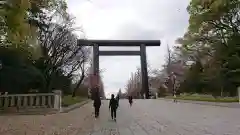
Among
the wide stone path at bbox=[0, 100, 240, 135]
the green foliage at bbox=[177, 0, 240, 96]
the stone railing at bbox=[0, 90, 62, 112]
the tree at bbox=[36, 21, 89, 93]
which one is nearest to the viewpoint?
the wide stone path at bbox=[0, 100, 240, 135]

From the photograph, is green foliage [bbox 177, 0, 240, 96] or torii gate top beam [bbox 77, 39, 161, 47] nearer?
→ green foliage [bbox 177, 0, 240, 96]

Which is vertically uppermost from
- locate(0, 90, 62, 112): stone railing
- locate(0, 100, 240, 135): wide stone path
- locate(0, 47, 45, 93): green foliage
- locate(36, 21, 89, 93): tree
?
locate(36, 21, 89, 93): tree

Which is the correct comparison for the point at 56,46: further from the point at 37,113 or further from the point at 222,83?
the point at 222,83

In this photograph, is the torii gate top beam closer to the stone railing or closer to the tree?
the tree

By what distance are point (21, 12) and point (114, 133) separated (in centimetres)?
485

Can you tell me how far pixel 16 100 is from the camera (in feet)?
76.8

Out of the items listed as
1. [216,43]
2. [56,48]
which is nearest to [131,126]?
[56,48]

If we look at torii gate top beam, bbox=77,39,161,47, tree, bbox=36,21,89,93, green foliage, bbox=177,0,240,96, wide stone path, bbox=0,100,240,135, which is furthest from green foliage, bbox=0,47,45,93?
torii gate top beam, bbox=77,39,161,47

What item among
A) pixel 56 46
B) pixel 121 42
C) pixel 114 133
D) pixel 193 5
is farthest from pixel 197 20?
pixel 114 133

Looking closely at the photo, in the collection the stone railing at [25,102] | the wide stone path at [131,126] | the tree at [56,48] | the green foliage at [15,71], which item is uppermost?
the tree at [56,48]

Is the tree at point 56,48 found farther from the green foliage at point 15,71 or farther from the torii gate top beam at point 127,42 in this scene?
the torii gate top beam at point 127,42

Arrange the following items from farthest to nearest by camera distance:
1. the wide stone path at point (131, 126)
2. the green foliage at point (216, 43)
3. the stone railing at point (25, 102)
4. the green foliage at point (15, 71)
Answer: the green foliage at point (216, 43), the green foliage at point (15, 71), the stone railing at point (25, 102), the wide stone path at point (131, 126)

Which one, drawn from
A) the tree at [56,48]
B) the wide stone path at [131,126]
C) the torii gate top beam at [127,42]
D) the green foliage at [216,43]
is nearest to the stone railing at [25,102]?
the wide stone path at [131,126]

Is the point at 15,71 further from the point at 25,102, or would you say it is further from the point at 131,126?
the point at 131,126
